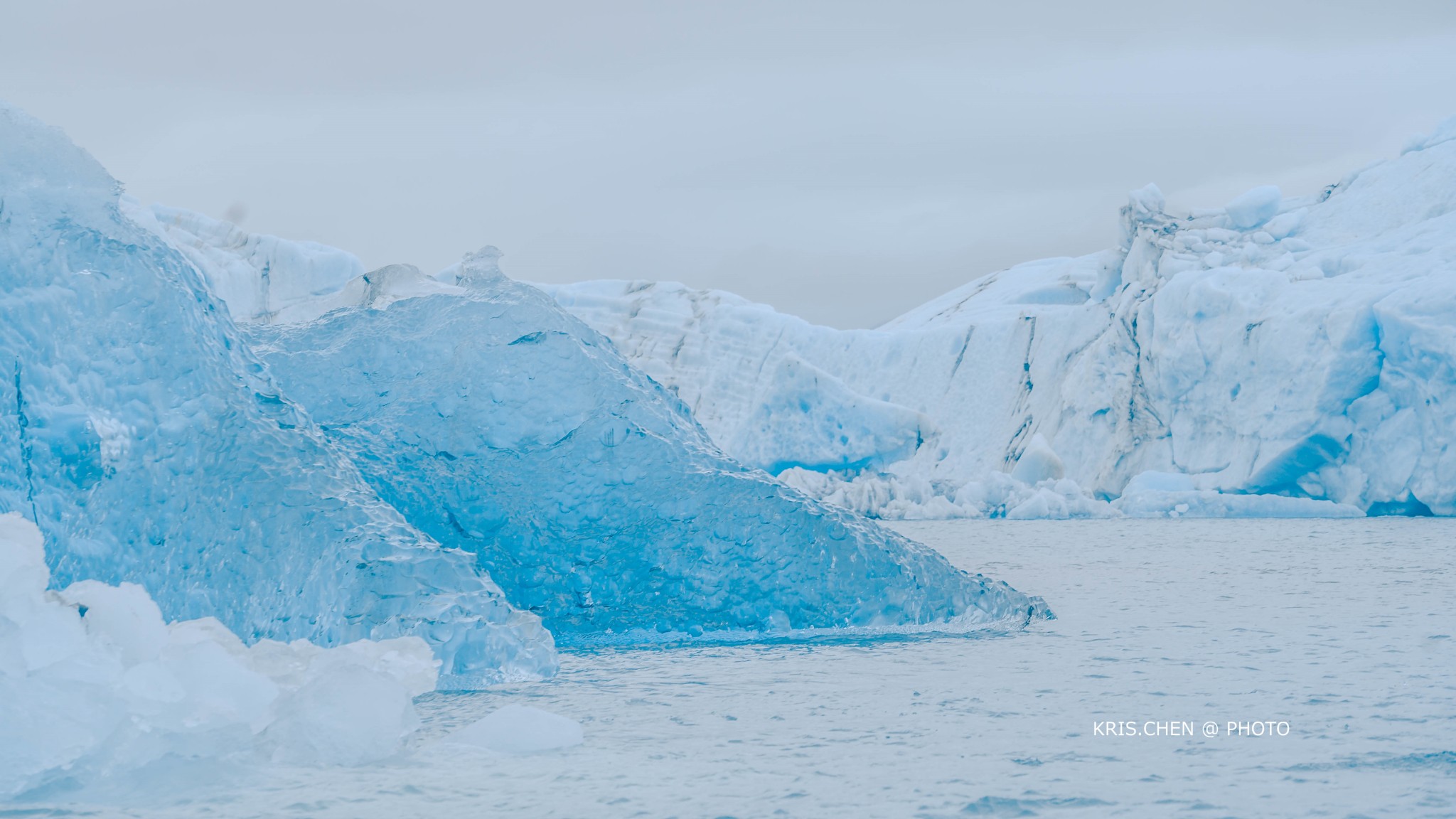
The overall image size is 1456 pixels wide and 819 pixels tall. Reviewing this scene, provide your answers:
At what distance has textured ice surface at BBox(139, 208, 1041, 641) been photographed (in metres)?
5.67

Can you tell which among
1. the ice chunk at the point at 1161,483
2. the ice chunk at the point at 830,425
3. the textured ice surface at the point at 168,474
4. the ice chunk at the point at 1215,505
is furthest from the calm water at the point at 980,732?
the ice chunk at the point at 830,425

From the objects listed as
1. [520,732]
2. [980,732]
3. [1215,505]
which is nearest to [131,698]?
[520,732]

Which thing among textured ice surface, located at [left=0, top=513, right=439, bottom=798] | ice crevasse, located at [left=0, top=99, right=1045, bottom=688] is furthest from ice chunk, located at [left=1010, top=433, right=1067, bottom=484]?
textured ice surface, located at [left=0, top=513, right=439, bottom=798]

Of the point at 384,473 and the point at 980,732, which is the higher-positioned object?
the point at 384,473

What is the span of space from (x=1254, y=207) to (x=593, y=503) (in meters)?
15.0

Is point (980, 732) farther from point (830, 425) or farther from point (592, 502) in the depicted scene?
point (830, 425)

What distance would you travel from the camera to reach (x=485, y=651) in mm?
4473

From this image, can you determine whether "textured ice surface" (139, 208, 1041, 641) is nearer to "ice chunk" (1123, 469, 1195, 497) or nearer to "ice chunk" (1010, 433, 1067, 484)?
"ice chunk" (1123, 469, 1195, 497)

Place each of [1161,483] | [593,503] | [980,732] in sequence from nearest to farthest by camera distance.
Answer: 1. [980,732]
2. [593,503]
3. [1161,483]

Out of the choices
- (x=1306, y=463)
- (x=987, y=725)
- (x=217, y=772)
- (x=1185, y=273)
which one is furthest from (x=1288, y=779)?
(x=1185, y=273)

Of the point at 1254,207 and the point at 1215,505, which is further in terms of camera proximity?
the point at 1254,207

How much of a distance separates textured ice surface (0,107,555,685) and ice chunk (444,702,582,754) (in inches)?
40.5

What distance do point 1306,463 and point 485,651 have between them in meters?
12.9

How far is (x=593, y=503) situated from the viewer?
226 inches
